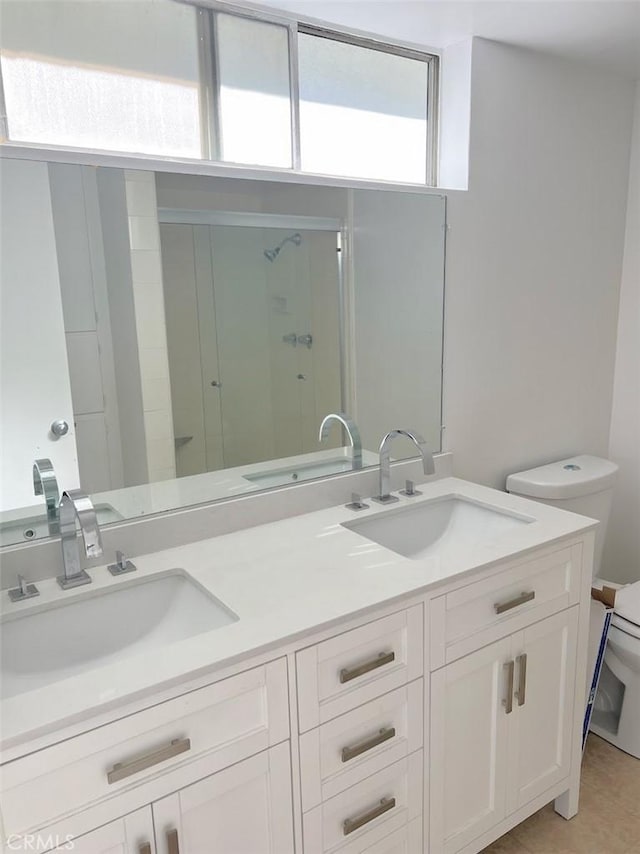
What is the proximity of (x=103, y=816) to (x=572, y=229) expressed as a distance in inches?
92.0

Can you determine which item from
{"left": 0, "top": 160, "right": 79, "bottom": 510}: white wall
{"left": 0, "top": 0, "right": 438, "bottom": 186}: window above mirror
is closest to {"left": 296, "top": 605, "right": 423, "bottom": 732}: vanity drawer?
{"left": 0, "top": 160, "right": 79, "bottom": 510}: white wall

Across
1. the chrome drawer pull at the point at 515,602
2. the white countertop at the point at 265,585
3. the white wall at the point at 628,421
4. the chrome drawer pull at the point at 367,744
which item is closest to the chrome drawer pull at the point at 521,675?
the chrome drawer pull at the point at 515,602

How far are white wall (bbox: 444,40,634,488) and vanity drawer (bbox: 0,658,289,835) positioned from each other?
1.23 meters

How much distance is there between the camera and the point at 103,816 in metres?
1.03

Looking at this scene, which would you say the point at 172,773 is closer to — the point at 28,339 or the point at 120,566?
the point at 120,566

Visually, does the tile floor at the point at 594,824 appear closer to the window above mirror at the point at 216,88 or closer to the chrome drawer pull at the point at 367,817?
the chrome drawer pull at the point at 367,817

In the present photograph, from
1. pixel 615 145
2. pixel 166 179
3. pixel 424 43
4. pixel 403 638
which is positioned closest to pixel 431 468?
pixel 403 638

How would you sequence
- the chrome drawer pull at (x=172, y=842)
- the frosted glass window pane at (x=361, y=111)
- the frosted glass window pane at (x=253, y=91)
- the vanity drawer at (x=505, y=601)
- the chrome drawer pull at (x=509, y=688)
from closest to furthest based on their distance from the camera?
1. the chrome drawer pull at (x=172, y=842)
2. the vanity drawer at (x=505, y=601)
3. the chrome drawer pull at (x=509, y=688)
4. the frosted glass window pane at (x=253, y=91)
5. the frosted glass window pane at (x=361, y=111)

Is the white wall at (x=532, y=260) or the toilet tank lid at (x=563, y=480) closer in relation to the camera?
the white wall at (x=532, y=260)

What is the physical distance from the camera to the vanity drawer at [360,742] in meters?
1.26

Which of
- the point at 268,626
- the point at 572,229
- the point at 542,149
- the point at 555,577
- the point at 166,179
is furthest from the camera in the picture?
the point at 572,229

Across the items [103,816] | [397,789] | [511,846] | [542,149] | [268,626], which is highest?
[542,149]

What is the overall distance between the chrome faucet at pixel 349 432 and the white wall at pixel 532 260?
0.38m

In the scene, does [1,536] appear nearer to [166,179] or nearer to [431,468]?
[166,179]
